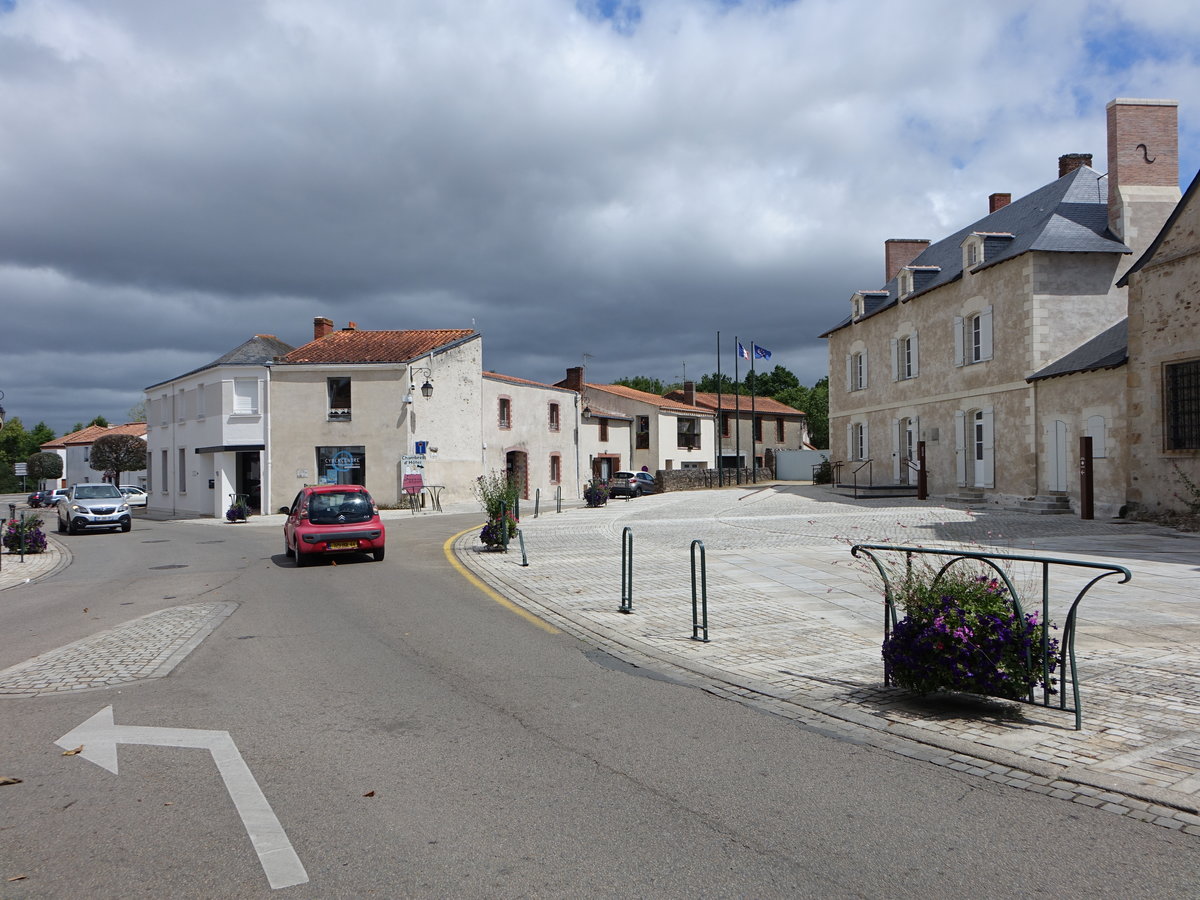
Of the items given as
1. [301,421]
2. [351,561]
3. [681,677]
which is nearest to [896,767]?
[681,677]

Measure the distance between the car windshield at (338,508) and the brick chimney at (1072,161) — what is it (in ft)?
86.5

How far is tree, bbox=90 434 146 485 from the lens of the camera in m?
62.8

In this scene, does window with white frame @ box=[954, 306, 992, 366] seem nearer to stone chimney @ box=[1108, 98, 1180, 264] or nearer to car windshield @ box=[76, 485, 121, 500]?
stone chimney @ box=[1108, 98, 1180, 264]

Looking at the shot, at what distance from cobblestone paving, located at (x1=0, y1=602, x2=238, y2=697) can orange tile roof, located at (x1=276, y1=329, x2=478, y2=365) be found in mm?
26001

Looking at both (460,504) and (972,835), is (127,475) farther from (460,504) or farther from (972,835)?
(972,835)

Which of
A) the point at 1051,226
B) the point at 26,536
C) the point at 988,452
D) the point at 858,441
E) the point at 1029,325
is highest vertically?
the point at 1051,226

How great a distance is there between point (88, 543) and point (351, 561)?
41.2 feet

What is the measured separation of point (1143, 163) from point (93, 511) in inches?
1342

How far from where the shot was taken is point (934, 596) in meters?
5.70

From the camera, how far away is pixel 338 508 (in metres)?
16.2

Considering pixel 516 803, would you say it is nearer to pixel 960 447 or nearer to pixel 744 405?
pixel 960 447

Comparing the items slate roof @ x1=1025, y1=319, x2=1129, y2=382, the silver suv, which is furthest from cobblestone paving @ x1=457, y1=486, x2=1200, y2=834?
the silver suv

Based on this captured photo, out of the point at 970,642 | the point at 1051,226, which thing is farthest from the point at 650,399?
the point at 970,642

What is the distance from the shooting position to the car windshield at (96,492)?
28.4 meters
